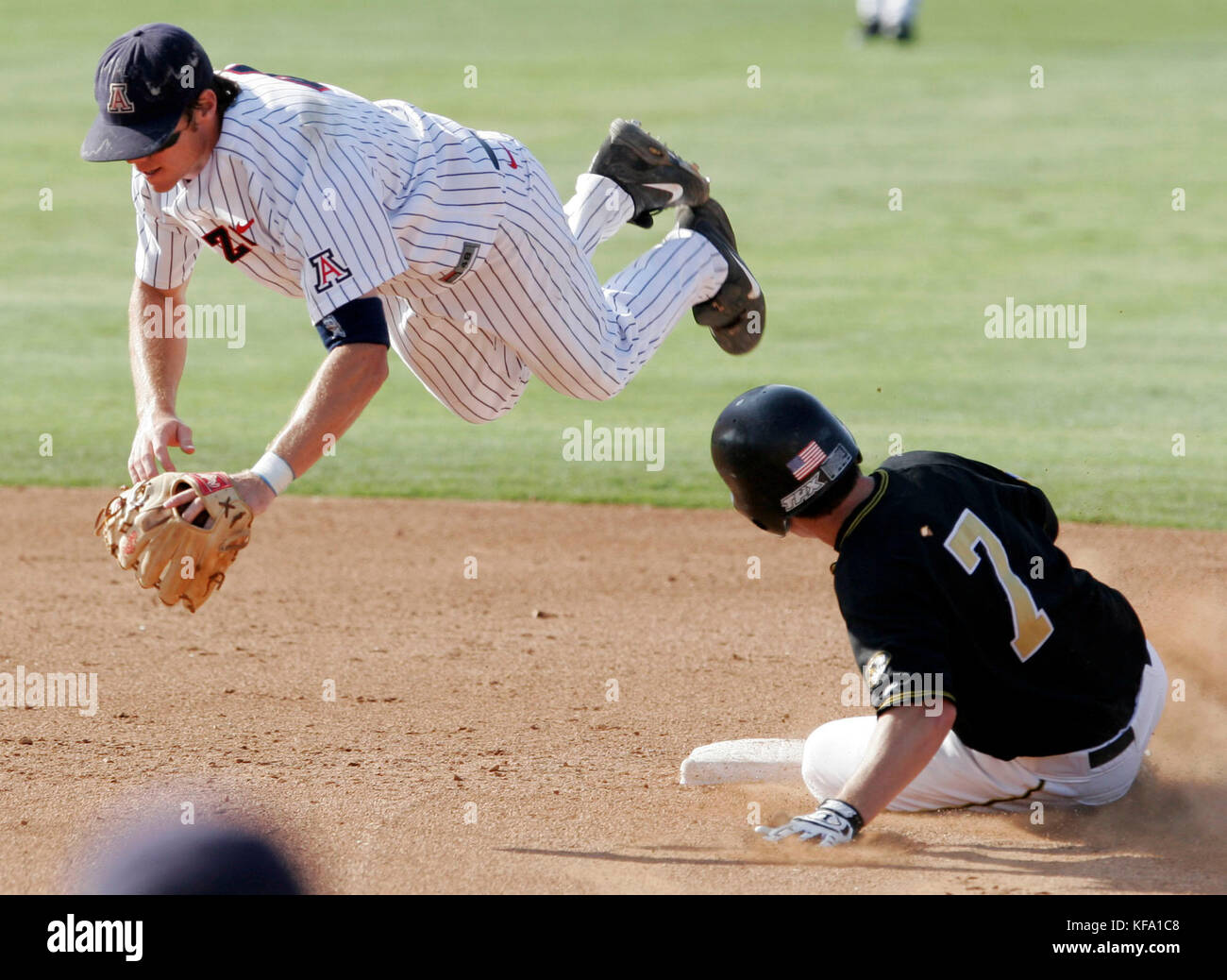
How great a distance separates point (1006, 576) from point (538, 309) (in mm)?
1913

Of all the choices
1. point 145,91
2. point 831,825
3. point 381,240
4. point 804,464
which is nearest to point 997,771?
point 831,825

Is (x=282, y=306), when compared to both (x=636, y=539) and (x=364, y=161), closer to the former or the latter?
(x=636, y=539)

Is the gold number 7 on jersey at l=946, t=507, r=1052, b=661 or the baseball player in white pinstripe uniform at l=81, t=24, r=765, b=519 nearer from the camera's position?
the gold number 7 on jersey at l=946, t=507, r=1052, b=661

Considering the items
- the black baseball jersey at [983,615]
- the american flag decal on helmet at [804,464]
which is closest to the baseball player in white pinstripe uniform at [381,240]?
the american flag decal on helmet at [804,464]

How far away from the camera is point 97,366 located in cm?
1153

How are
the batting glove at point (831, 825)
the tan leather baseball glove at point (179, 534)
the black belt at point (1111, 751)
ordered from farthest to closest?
the black belt at point (1111, 751) → the tan leather baseball glove at point (179, 534) → the batting glove at point (831, 825)

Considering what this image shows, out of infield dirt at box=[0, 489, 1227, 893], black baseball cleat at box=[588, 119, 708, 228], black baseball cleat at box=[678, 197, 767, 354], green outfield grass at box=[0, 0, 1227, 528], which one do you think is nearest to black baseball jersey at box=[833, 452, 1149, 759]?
infield dirt at box=[0, 489, 1227, 893]

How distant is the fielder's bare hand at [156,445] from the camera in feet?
13.9

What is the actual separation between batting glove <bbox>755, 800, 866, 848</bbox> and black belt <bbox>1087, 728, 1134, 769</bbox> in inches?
34.0

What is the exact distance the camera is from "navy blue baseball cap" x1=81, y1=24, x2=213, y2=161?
4.02 meters

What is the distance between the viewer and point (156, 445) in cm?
424

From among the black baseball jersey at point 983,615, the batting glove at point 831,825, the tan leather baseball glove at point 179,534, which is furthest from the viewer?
the tan leather baseball glove at point 179,534

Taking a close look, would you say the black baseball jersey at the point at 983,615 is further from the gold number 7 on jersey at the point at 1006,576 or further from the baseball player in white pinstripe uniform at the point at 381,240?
the baseball player in white pinstripe uniform at the point at 381,240

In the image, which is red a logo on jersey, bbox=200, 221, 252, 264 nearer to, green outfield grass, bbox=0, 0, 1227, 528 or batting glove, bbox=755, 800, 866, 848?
batting glove, bbox=755, 800, 866, 848
